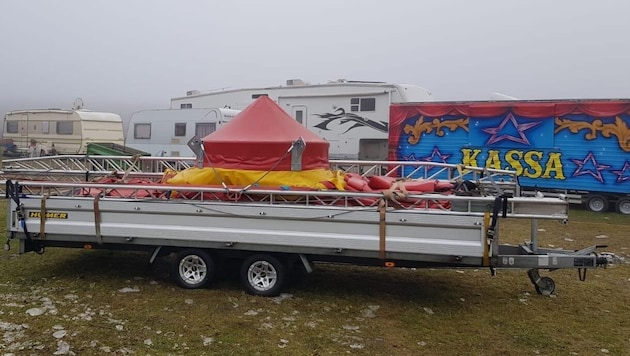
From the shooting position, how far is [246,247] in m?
6.29

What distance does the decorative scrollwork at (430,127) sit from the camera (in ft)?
51.7

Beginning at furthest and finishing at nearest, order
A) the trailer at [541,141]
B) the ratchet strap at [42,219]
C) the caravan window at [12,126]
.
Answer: the caravan window at [12,126]
the trailer at [541,141]
the ratchet strap at [42,219]

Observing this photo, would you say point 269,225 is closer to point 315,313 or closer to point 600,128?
point 315,313

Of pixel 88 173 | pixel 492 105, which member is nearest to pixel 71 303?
pixel 88 173

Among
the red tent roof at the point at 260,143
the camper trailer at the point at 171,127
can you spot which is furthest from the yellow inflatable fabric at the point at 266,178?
the camper trailer at the point at 171,127

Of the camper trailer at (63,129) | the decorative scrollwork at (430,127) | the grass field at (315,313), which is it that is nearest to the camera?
the grass field at (315,313)

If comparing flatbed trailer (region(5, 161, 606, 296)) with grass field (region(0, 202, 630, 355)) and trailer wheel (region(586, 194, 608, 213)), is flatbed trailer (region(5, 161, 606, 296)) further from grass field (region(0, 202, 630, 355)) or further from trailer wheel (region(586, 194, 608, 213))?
trailer wheel (region(586, 194, 608, 213))

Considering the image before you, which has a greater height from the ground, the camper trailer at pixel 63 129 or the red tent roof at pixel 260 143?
the camper trailer at pixel 63 129

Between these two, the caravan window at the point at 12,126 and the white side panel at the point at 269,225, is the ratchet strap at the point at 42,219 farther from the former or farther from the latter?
the caravan window at the point at 12,126

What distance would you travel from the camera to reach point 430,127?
52.9 ft

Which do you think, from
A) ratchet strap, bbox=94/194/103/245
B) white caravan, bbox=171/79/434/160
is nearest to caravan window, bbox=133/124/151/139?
white caravan, bbox=171/79/434/160

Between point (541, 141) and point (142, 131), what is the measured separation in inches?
503

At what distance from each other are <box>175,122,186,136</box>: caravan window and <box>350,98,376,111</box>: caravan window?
5.48 m

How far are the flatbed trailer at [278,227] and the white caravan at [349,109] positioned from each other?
1034 centimetres
